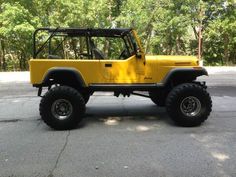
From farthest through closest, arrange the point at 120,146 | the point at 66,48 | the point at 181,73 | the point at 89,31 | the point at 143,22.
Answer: the point at 143,22 → the point at 66,48 → the point at 89,31 → the point at 181,73 → the point at 120,146

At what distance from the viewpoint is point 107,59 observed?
7.69 meters

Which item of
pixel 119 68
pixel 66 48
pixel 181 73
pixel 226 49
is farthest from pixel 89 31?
pixel 226 49

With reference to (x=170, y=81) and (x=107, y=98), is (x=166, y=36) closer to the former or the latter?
(x=107, y=98)

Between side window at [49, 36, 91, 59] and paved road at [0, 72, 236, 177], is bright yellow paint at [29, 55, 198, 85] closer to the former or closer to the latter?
side window at [49, 36, 91, 59]

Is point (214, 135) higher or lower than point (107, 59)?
lower

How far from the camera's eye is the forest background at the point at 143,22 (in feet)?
80.2

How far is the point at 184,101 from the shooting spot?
24.7ft

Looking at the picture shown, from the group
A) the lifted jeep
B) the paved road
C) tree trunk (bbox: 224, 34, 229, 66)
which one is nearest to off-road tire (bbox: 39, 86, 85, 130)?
the lifted jeep

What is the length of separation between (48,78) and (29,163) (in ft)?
7.56

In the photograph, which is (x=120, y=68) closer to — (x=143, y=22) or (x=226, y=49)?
(x=143, y=22)

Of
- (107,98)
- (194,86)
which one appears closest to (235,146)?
(194,86)

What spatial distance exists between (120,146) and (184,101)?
192 centimetres

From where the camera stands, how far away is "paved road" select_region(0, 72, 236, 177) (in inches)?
202

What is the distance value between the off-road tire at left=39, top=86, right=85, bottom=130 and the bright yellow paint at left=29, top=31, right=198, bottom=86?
0.36m
